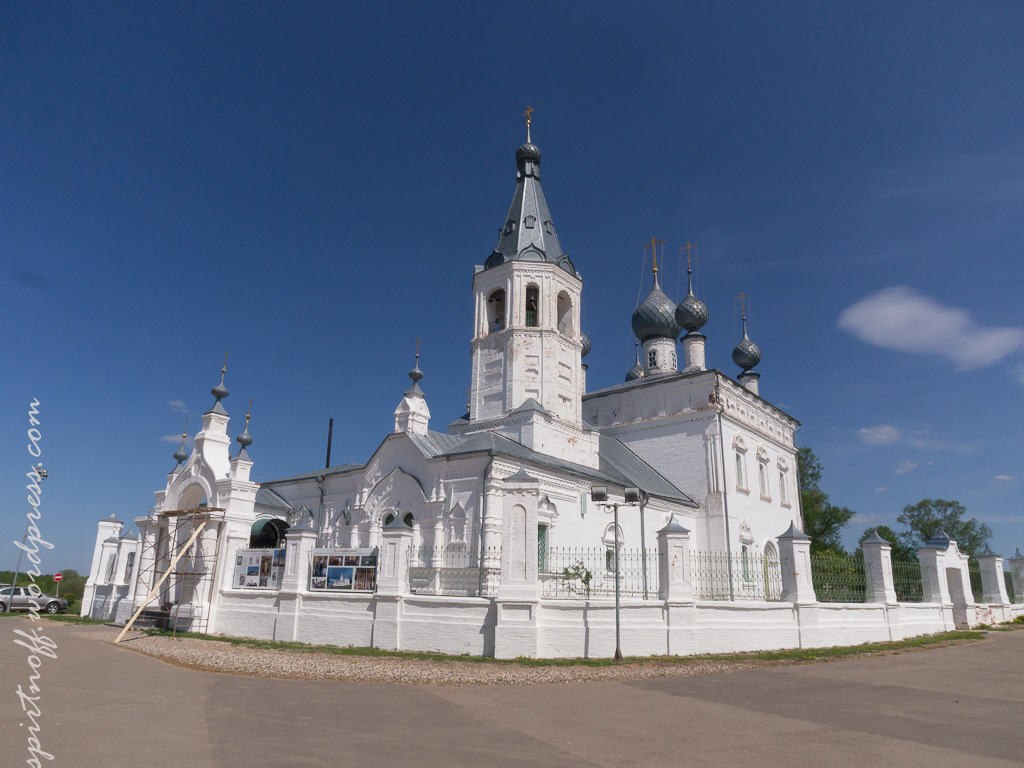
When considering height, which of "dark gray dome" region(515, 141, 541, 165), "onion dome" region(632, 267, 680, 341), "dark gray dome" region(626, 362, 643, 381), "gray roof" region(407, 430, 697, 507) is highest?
"dark gray dome" region(515, 141, 541, 165)

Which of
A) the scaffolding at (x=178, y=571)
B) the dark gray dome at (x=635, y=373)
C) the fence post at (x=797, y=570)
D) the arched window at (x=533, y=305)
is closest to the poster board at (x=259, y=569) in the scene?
the scaffolding at (x=178, y=571)

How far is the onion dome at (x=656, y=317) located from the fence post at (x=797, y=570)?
53.1ft

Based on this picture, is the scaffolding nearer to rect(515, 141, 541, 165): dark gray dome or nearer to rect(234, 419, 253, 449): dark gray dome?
rect(234, 419, 253, 449): dark gray dome

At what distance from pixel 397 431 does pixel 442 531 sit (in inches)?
145

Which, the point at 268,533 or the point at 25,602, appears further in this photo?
the point at 25,602

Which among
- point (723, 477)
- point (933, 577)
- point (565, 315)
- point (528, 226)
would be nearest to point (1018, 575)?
point (933, 577)

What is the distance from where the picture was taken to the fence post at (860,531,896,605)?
15546 millimetres

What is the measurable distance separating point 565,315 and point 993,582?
54.8 ft

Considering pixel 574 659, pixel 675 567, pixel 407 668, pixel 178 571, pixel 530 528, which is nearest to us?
pixel 407 668

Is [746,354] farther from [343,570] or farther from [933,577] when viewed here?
[343,570]

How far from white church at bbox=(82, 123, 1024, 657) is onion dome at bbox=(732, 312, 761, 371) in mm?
3658

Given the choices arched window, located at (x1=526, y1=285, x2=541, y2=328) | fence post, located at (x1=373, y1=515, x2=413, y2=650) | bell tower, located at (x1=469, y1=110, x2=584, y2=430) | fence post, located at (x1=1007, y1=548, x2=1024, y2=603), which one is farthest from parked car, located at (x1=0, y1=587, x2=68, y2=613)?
fence post, located at (x1=1007, y1=548, x2=1024, y2=603)

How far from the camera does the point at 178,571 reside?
16312 millimetres

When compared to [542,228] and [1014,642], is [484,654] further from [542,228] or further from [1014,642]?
[542,228]
